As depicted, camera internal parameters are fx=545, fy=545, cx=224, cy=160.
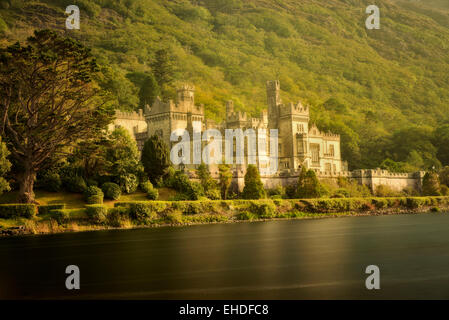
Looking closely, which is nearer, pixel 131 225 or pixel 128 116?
pixel 131 225

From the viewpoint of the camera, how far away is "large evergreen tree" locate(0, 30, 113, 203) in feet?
138

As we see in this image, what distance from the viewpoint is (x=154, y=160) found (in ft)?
178

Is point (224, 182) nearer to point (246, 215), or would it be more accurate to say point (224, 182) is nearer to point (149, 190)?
point (246, 215)

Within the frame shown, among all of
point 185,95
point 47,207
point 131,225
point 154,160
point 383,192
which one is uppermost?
point 185,95

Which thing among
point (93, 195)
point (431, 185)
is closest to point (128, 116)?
point (93, 195)

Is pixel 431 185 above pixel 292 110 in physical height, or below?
below

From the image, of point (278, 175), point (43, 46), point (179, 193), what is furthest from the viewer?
point (278, 175)

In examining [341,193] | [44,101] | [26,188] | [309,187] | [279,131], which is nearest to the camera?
[26,188]

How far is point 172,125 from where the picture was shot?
2741 inches

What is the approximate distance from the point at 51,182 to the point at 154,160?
10344 millimetres

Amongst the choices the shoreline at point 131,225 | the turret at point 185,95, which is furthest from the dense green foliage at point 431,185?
the turret at point 185,95
